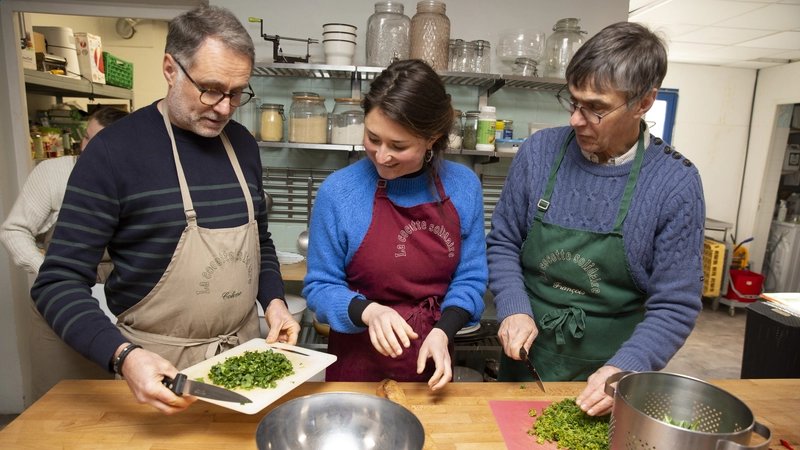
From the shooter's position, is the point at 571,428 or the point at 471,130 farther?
the point at 471,130

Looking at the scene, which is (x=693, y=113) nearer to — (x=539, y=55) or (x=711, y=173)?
(x=711, y=173)

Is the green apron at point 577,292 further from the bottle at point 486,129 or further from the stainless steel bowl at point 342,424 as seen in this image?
the bottle at point 486,129

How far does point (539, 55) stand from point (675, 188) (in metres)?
2.04

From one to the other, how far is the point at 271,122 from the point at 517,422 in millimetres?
2301

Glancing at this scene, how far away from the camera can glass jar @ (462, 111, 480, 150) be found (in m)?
3.03

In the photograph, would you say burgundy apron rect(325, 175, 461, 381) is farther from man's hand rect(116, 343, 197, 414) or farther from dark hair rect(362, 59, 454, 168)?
man's hand rect(116, 343, 197, 414)

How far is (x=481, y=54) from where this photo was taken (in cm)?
300

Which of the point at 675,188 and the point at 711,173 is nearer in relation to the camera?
the point at 675,188

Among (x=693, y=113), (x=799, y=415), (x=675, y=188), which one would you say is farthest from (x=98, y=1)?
(x=693, y=113)

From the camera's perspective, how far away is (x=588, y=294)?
1.43m

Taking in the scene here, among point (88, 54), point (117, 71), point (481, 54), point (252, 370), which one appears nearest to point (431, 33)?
point (481, 54)

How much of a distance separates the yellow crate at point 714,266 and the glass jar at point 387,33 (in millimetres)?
4559

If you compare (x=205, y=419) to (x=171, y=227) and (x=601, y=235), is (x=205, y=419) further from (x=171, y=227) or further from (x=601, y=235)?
(x=601, y=235)

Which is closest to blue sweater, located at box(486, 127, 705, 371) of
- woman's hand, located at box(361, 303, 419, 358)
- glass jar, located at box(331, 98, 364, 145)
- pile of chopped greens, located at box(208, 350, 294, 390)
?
woman's hand, located at box(361, 303, 419, 358)
